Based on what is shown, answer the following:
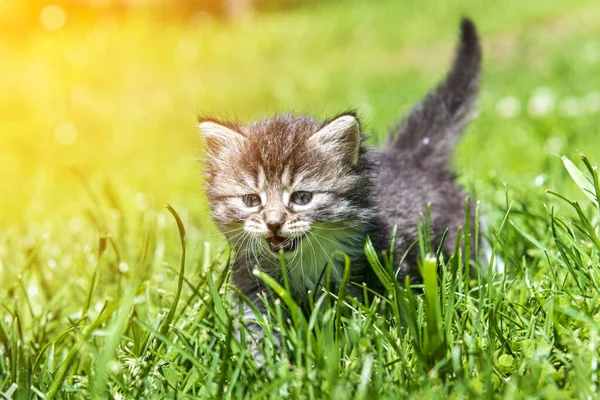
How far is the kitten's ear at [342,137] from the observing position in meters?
2.67

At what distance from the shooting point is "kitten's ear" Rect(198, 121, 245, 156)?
2.78 metres

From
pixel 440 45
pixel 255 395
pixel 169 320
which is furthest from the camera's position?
pixel 440 45

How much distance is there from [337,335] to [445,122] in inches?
77.5

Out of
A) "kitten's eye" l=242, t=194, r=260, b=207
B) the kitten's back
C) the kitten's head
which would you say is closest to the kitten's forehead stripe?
the kitten's head

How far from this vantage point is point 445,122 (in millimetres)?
3752

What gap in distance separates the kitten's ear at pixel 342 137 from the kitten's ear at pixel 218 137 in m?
0.30

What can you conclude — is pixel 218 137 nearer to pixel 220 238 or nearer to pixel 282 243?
pixel 220 238

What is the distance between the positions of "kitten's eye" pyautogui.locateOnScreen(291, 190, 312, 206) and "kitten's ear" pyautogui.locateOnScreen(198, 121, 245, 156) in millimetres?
318

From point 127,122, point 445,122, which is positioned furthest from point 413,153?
point 127,122

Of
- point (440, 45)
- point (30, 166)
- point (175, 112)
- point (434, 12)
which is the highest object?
point (434, 12)

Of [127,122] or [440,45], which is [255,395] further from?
[440,45]

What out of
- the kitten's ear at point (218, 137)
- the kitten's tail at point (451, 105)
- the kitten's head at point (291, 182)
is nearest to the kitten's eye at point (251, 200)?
the kitten's head at point (291, 182)

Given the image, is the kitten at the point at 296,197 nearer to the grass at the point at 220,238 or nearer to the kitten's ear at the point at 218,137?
the kitten's ear at the point at 218,137

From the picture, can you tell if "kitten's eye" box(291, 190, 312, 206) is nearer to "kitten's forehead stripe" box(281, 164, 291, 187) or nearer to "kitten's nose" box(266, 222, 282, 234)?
"kitten's forehead stripe" box(281, 164, 291, 187)
